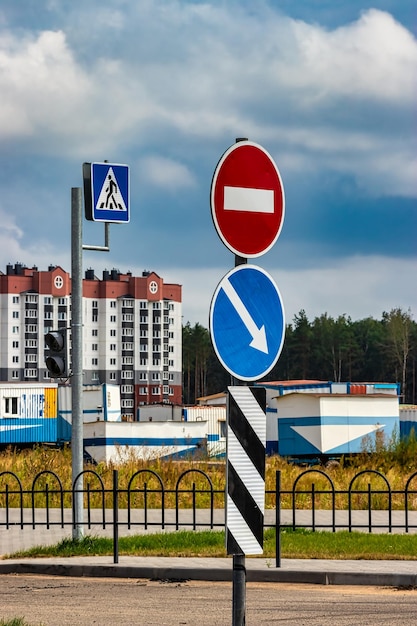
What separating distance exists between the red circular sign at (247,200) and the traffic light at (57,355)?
916 centimetres

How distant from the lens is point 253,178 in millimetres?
6086

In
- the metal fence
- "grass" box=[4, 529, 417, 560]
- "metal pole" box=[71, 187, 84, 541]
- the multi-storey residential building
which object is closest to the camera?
"grass" box=[4, 529, 417, 560]

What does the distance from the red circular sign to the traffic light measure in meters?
9.16

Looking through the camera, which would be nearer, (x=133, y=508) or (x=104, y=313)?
(x=133, y=508)

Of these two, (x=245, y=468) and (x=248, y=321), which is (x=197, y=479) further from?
(x=248, y=321)

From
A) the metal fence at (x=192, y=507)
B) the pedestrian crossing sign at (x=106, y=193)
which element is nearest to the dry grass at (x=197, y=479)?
the metal fence at (x=192, y=507)

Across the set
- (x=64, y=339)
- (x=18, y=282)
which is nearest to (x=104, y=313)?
(x=18, y=282)

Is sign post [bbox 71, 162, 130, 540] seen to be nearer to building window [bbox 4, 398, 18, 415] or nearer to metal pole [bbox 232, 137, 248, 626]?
metal pole [bbox 232, 137, 248, 626]

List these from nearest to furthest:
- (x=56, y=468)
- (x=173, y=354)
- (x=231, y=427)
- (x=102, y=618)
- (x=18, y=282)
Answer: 1. (x=231, y=427)
2. (x=102, y=618)
3. (x=56, y=468)
4. (x=18, y=282)
5. (x=173, y=354)

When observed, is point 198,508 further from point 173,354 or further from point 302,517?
point 173,354

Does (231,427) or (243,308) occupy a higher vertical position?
(243,308)

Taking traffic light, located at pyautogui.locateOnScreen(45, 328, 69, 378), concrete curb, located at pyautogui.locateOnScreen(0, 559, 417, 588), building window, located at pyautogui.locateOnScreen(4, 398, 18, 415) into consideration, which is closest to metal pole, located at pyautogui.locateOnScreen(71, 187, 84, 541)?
traffic light, located at pyautogui.locateOnScreen(45, 328, 69, 378)

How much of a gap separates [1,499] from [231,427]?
54.6 ft

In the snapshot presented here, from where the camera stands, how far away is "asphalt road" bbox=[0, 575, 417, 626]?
9672 millimetres
